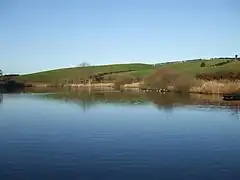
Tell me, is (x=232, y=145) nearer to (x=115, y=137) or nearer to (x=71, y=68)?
(x=115, y=137)

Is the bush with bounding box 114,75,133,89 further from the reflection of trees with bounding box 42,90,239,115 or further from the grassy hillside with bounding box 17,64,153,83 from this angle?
the reflection of trees with bounding box 42,90,239,115

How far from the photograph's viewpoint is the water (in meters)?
12.6

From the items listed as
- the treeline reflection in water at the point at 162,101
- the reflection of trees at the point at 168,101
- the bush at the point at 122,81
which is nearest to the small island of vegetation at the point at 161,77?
the bush at the point at 122,81

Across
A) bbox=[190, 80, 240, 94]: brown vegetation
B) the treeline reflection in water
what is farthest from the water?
bbox=[190, 80, 240, 94]: brown vegetation

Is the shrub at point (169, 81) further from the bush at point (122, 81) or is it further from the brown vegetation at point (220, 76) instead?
the bush at point (122, 81)

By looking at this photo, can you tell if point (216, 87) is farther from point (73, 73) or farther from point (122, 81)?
point (73, 73)

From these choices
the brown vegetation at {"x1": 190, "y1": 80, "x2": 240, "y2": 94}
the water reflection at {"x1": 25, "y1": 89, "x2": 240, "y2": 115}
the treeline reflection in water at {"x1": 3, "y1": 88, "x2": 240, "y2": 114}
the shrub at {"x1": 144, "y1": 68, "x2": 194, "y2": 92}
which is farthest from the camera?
the shrub at {"x1": 144, "y1": 68, "x2": 194, "y2": 92}

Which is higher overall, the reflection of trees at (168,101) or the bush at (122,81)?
the bush at (122,81)

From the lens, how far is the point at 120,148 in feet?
52.9

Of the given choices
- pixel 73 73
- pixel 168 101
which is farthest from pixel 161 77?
pixel 73 73

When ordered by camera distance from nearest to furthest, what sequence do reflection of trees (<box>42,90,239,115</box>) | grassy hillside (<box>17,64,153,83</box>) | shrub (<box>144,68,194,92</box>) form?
reflection of trees (<box>42,90,239,115</box>)
shrub (<box>144,68,194,92</box>)
grassy hillside (<box>17,64,153,83</box>)

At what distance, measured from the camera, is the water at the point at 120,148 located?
41.5 feet

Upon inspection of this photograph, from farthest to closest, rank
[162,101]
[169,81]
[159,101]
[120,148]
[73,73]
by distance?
1. [73,73]
2. [169,81]
3. [159,101]
4. [162,101]
5. [120,148]

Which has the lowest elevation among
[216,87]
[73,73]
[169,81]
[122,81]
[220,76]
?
[216,87]
